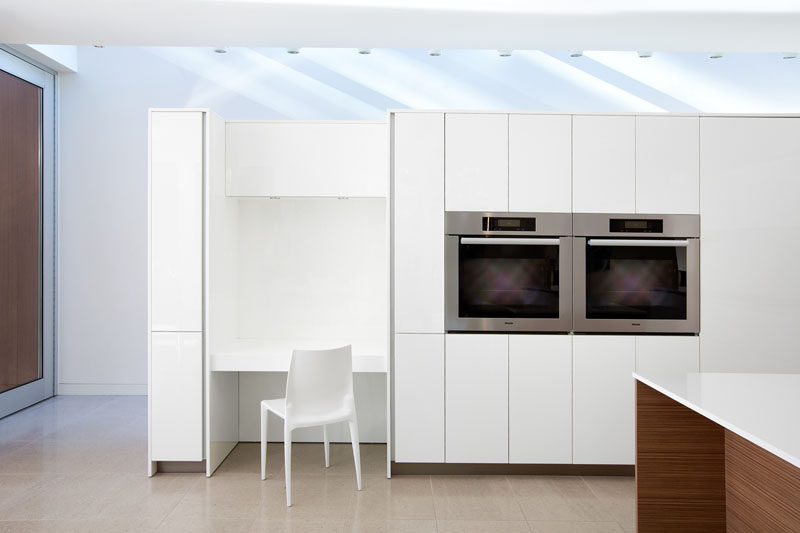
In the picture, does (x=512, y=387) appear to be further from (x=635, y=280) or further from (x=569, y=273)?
(x=635, y=280)

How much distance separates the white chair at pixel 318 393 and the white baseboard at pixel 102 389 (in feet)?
8.95

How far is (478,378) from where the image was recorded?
357 cm

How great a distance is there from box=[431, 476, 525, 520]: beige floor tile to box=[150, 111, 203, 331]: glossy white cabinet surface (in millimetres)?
1887

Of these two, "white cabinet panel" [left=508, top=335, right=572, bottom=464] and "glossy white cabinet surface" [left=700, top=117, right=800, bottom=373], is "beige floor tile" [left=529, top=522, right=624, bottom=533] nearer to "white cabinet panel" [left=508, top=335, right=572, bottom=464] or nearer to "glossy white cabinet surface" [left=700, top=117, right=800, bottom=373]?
"white cabinet panel" [left=508, top=335, right=572, bottom=464]

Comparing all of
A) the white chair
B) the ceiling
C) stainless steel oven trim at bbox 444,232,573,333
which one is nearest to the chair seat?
the white chair

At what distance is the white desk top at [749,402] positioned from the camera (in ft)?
5.43

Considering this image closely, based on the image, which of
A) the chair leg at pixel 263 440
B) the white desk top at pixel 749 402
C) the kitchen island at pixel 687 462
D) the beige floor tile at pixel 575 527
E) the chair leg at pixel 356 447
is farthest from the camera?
the chair leg at pixel 263 440

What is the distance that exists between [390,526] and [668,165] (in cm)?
261

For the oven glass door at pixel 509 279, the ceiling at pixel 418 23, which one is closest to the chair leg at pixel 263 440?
the oven glass door at pixel 509 279

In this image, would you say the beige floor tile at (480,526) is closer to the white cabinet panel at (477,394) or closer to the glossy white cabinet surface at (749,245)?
the white cabinet panel at (477,394)

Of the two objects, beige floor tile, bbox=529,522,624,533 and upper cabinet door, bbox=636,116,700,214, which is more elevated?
upper cabinet door, bbox=636,116,700,214

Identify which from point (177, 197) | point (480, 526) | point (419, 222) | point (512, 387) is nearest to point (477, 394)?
point (512, 387)

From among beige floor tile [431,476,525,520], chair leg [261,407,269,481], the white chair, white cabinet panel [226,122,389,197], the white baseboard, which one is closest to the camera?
beige floor tile [431,476,525,520]

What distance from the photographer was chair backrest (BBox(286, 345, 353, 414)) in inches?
128
